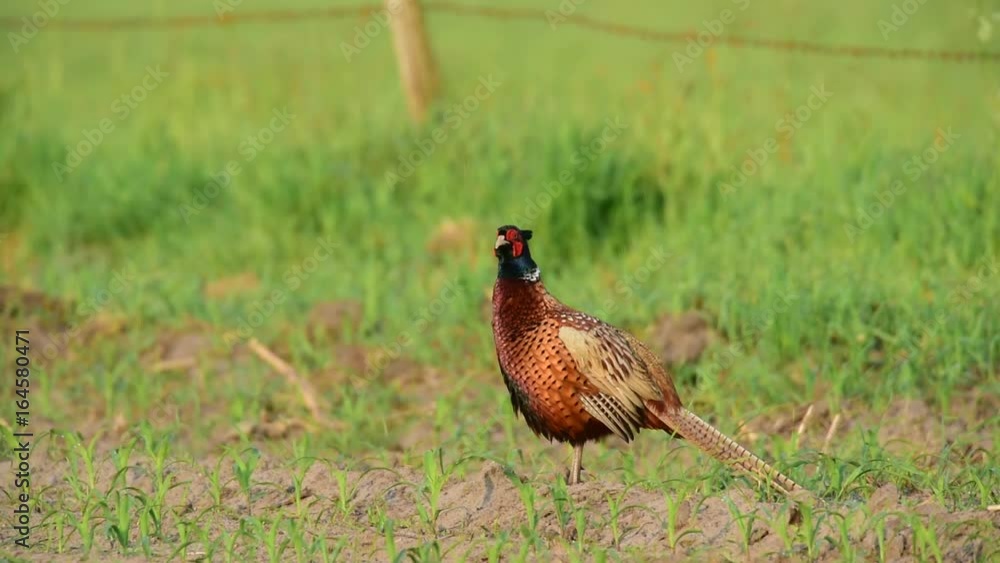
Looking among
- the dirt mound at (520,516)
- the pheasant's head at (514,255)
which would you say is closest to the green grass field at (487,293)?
the dirt mound at (520,516)

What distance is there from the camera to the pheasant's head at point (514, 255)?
5273 millimetres

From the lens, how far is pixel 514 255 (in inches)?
208

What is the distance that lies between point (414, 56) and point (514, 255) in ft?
15.6

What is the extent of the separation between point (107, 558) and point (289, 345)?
3.14 metres

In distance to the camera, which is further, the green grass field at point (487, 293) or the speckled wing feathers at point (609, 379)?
the speckled wing feathers at point (609, 379)

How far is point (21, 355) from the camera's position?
7.31 metres

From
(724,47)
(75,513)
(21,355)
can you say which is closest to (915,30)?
(724,47)

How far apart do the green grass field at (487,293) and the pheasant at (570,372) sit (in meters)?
0.19

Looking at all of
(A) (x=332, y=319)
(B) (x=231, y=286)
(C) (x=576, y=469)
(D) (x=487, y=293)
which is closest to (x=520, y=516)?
(C) (x=576, y=469)

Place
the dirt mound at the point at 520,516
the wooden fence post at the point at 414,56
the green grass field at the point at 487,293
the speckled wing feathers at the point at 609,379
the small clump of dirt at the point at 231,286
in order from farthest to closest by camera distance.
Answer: the wooden fence post at the point at 414,56 < the small clump of dirt at the point at 231,286 < the speckled wing feathers at the point at 609,379 < the green grass field at the point at 487,293 < the dirt mound at the point at 520,516

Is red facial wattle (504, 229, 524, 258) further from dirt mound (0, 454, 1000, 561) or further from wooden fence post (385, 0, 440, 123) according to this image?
wooden fence post (385, 0, 440, 123)

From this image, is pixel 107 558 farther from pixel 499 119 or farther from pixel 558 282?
pixel 499 119

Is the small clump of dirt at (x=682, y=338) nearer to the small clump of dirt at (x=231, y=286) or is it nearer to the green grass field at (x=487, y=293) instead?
the green grass field at (x=487, y=293)

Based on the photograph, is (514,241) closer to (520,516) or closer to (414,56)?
(520,516)
